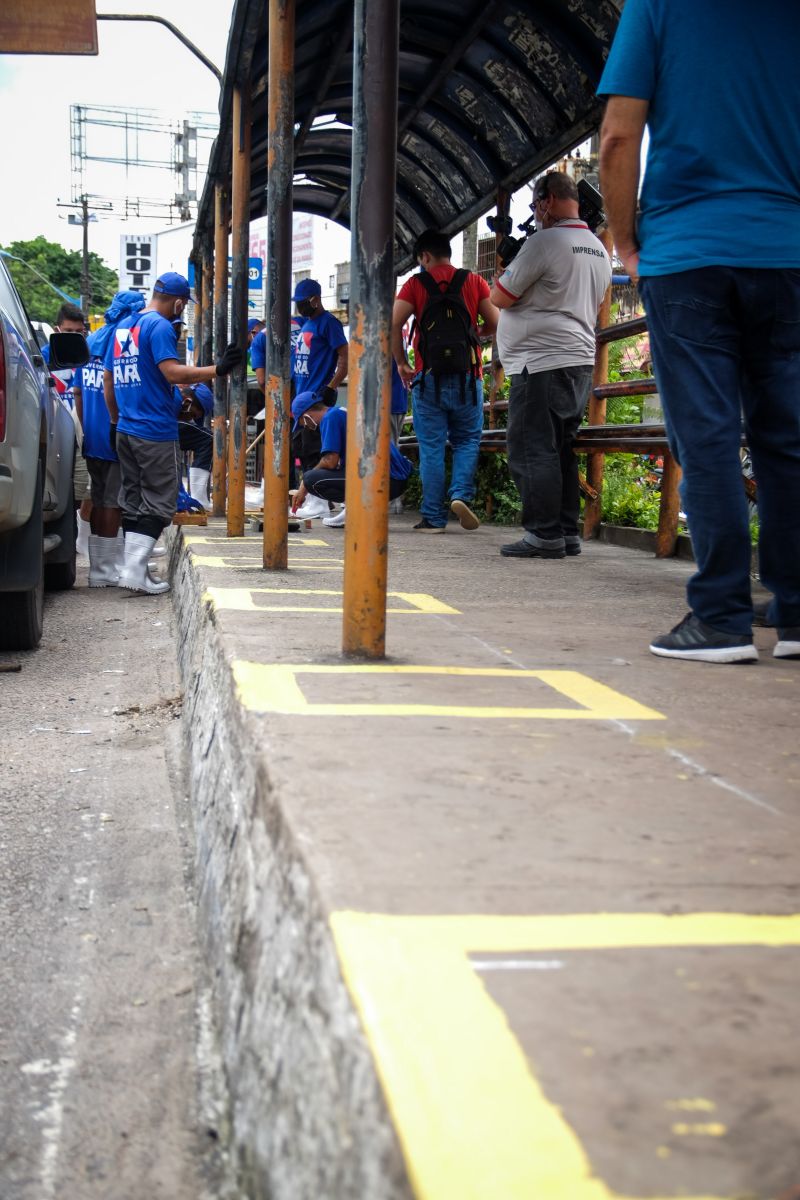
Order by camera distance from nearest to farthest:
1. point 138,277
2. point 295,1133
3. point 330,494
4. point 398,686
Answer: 1. point 295,1133
2. point 398,686
3. point 330,494
4. point 138,277

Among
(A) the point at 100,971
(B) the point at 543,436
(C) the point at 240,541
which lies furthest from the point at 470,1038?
(C) the point at 240,541

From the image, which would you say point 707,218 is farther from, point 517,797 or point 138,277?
point 138,277

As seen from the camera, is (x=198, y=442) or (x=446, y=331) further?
(x=198, y=442)

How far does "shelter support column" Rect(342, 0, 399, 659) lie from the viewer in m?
2.84

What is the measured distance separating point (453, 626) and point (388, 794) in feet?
6.06

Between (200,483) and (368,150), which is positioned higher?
(368,150)

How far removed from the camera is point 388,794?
1.77 m

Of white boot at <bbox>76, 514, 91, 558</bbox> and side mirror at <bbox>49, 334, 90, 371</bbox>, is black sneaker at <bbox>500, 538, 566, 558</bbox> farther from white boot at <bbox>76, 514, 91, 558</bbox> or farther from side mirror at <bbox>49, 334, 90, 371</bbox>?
white boot at <bbox>76, 514, 91, 558</bbox>

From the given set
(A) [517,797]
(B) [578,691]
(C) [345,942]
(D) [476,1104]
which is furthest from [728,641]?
(D) [476,1104]

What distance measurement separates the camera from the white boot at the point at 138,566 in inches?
276

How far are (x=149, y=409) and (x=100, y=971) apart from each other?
5.09 m

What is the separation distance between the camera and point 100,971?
217 centimetres

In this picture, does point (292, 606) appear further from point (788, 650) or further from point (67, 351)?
point (67, 351)

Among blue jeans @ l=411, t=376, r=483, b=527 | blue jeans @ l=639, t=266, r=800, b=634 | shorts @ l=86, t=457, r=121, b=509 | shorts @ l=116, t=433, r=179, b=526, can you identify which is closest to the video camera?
blue jeans @ l=411, t=376, r=483, b=527
